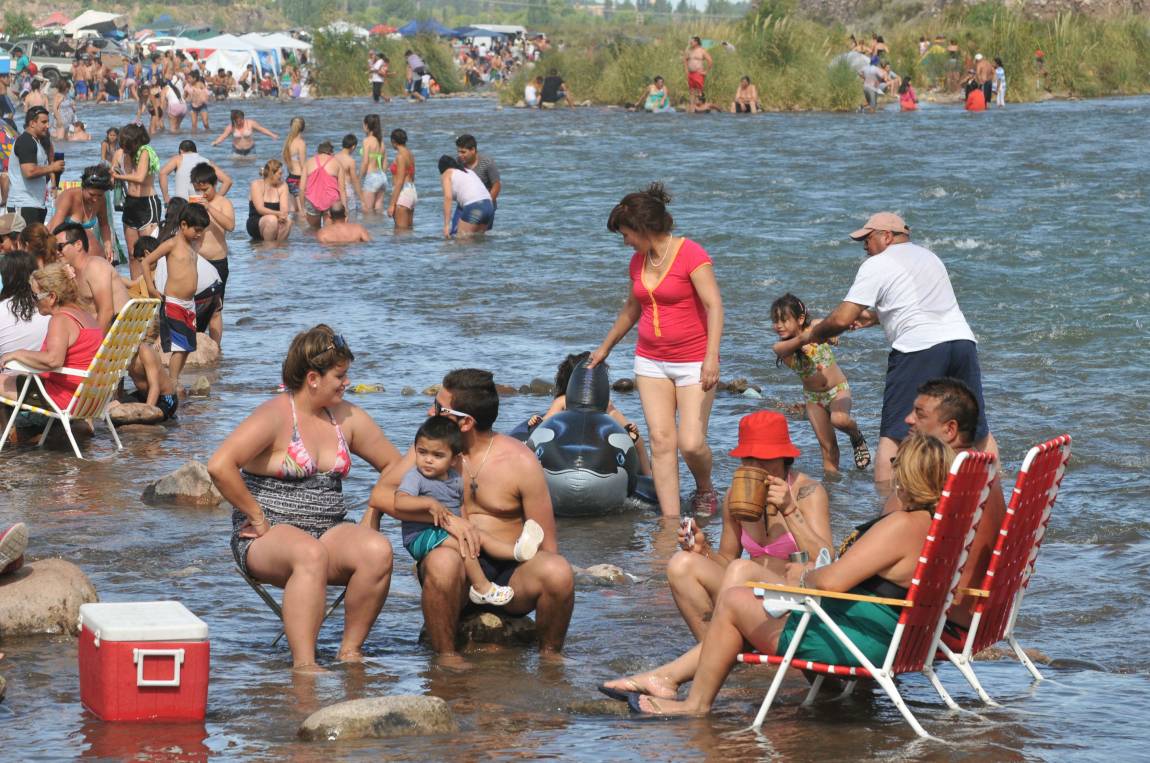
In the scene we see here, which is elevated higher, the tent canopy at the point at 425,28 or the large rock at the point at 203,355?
the tent canopy at the point at 425,28

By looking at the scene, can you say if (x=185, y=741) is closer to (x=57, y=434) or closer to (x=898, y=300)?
(x=898, y=300)

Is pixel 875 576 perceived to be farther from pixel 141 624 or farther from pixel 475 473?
pixel 141 624

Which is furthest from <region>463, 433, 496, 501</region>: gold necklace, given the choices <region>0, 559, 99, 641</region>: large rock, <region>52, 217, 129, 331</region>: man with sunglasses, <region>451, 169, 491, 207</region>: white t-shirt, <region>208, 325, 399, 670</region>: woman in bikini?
<region>451, 169, 491, 207</region>: white t-shirt

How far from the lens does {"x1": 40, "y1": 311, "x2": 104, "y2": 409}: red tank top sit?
908 cm

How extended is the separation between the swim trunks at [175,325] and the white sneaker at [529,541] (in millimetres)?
5616

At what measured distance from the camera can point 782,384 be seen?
1213cm

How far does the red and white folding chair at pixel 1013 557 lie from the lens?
4875 mm

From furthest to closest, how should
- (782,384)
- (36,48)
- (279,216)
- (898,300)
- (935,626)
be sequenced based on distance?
(36,48) → (279,216) → (782,384) → (898,300) → (935,626)

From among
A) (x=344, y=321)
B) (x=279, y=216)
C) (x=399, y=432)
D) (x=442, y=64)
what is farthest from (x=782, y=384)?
(x=442, y=64)

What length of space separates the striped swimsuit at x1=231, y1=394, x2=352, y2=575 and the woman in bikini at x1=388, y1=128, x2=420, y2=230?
1430 centimetres

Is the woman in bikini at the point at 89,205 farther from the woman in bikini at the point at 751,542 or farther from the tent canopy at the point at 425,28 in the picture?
the tent canopy at the point at 425,28

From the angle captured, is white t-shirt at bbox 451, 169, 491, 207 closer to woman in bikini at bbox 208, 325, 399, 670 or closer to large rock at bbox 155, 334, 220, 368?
large rock at bbox 155, 334, 220, 368

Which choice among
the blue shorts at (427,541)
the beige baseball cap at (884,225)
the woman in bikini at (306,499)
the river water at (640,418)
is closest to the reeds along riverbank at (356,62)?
the river water at (640,418)

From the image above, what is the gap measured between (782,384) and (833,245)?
8272mm
